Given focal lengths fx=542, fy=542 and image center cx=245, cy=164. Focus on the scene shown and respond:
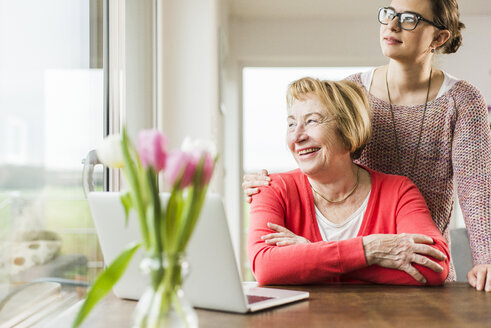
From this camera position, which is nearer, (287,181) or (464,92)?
(287,181)

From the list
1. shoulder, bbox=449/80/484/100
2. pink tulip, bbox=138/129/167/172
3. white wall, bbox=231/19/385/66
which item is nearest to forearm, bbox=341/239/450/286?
shoulder, bbox=449/80/484/100

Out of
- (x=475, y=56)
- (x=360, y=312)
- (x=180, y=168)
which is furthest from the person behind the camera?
(x=475, y=56)

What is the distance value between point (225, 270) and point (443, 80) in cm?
124

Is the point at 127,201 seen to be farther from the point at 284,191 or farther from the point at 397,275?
the point at 284,191

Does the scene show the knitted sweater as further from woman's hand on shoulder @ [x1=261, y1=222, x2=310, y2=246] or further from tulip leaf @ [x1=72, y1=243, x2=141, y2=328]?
tulip leaf @ [x1=72, y1=243, x2=141, y2=328]

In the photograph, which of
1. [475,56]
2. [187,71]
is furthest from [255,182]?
[475,56]

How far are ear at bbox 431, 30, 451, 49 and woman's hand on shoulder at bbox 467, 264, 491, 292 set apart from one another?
80 cm

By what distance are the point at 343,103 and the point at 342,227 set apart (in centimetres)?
36

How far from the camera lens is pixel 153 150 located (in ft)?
1.89

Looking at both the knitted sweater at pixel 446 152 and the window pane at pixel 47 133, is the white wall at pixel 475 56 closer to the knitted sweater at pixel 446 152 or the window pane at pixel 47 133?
the knitted sweater at pixel 446 152

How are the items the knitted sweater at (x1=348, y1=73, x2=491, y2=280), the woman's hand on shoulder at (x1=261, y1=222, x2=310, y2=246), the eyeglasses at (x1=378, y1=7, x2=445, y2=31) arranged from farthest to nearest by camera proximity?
1. the eyeglasses at (x1=378, y1=7, x2=445, y2=31)
2. the knitted sweater at (x1=348, y1=73, x2=491, y2=280)
3. the woman's hand on shoulder at (x1=261, y1=222, x2=310, y2=246)

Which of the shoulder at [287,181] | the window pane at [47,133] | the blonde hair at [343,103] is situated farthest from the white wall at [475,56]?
the window pane at [47,133]

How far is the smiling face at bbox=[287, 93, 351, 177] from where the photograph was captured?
155 centimetres

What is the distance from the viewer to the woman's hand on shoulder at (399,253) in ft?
4.23
